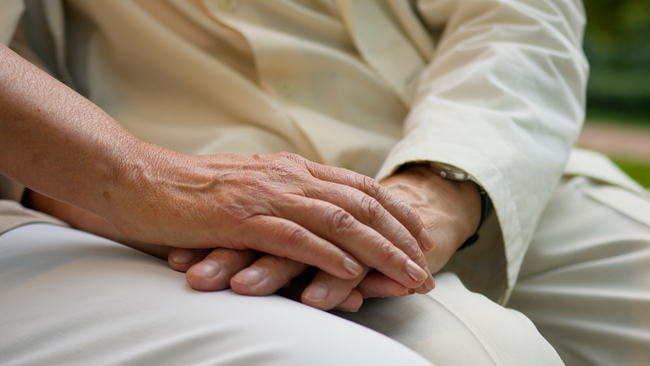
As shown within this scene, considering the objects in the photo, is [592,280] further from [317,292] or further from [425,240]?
[317,292]

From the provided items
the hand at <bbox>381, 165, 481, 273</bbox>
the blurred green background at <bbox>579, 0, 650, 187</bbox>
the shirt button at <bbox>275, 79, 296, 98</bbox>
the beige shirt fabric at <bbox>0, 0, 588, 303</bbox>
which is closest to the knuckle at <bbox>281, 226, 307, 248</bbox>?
the hand at <bbox>381, 165, 481, 273</bbox>

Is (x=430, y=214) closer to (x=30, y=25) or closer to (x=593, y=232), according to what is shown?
(x=593, y=232)

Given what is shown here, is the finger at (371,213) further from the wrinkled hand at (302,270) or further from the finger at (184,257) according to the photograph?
the finger at (184,257)

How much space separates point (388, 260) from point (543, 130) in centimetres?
46

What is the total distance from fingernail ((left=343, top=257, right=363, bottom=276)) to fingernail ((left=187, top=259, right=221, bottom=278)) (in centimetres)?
13

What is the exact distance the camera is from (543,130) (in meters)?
0.75

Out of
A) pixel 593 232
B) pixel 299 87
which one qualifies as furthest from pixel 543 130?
pixel 299 87

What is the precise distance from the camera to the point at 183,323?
1.36ft

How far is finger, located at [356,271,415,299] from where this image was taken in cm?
48

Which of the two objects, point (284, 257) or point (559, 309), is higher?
point (284, 257)

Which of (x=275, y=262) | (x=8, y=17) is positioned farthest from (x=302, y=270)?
(x=8, y=17)

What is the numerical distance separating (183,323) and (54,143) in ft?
0.80

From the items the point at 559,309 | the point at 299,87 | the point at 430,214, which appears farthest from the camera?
the point at 299,87

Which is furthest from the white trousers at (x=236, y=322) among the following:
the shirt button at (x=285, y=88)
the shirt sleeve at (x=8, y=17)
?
the shirt button at (x=285, y=88)
